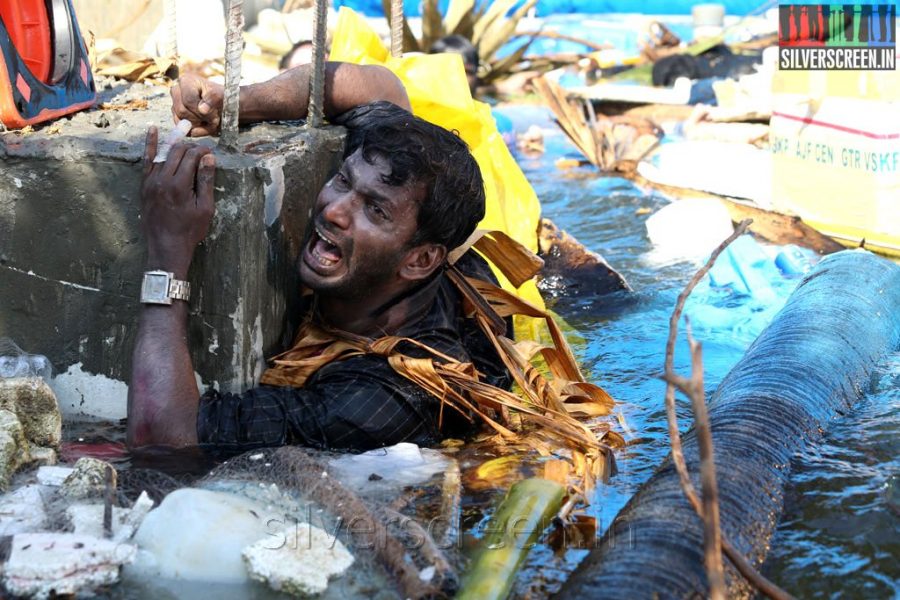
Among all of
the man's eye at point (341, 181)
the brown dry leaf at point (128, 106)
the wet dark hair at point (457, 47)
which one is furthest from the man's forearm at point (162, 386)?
the wet dark hair at point (457, 47)

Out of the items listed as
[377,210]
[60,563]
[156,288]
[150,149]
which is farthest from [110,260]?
[60,563]

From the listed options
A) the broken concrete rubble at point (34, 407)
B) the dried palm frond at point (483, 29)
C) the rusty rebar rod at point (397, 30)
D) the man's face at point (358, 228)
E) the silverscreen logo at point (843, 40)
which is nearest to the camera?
A: the broken concrete rubble at point (34, 407)

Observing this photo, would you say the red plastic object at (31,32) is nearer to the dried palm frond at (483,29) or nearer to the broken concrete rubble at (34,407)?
the broken concrete rubble at (34,407)

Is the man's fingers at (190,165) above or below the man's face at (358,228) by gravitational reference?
above

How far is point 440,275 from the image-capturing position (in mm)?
3383

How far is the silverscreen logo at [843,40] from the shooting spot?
675 cm

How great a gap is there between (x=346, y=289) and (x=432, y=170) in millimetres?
427

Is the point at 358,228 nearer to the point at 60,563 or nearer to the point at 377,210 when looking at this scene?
the point at 377,210

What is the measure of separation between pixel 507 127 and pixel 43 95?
19.6 feet

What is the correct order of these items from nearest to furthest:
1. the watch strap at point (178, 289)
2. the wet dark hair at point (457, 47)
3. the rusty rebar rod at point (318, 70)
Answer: the watch strap at point (178, 289), the rusty rebar rod at point (318, 70), the wet dark hair at point (457, 47)

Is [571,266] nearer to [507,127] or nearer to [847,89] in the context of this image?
[847,89]

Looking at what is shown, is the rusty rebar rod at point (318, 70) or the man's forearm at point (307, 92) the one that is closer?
the rusty rebar rod at point (318, 70)

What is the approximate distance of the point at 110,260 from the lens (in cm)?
313

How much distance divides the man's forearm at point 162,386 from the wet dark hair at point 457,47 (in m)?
8.39
